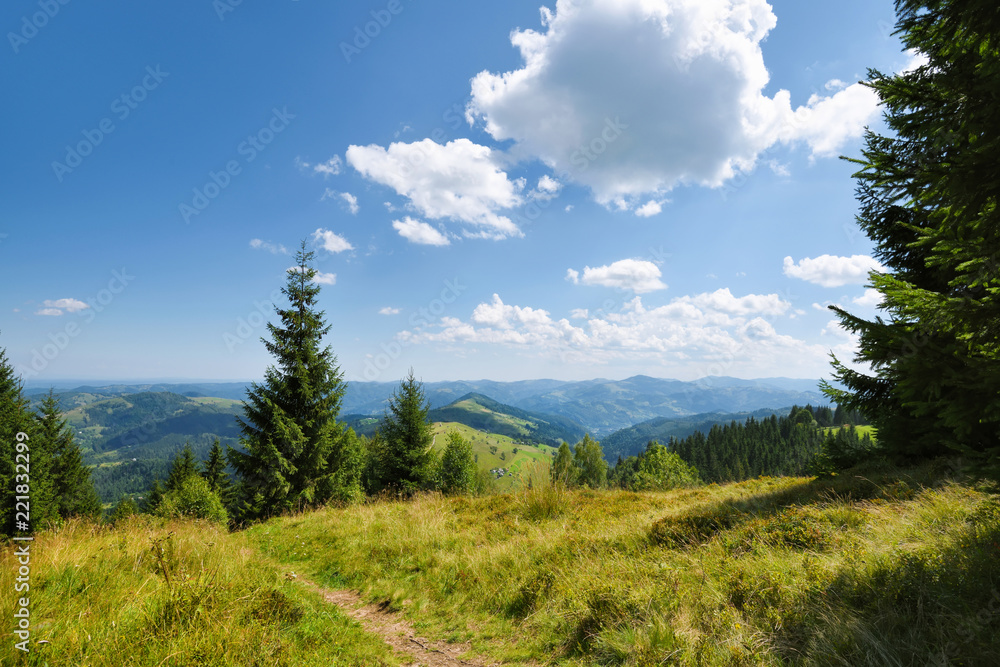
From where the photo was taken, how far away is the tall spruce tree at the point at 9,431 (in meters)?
18.1

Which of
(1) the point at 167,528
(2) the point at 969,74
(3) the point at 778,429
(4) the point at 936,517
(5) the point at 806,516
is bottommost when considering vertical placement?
(3) the point at 778,429

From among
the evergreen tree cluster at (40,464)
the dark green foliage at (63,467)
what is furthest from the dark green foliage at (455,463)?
the dark green foliage at (63,467)

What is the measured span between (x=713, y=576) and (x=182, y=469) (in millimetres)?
51780

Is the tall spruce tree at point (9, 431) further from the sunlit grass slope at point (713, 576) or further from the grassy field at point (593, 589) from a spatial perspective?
the sunlit grass slope at point (713, 576)

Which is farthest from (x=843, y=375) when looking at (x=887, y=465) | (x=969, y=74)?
(x=969, y=74)

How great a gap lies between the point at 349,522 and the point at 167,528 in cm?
381

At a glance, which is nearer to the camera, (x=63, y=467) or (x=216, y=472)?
(x=63, y=467)

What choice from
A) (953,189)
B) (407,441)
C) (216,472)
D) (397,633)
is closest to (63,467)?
(216,472)

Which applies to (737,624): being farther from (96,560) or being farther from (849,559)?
(96,560)

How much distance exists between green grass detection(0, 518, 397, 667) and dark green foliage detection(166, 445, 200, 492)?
4217 centimetres

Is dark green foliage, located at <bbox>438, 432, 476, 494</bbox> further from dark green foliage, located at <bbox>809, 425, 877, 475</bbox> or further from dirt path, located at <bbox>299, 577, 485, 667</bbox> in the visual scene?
dirt path, located at <bbox>299, 577, 485, 667</bbox>

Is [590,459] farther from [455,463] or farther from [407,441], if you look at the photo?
[407,441]

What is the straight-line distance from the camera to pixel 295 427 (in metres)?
15.1

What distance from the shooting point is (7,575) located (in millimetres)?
4359
